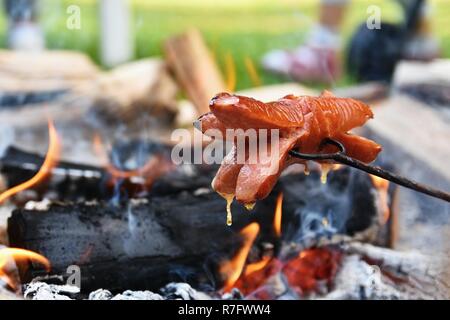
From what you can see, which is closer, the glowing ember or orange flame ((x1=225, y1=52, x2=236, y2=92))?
the glowing ember

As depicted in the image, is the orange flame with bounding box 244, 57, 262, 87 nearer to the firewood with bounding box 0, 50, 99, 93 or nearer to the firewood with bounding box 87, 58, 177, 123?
the firewood with bounding box 87, 58, 177, 123

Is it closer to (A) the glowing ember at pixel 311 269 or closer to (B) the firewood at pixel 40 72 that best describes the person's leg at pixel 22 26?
(B) the firewood at pixel 40 72

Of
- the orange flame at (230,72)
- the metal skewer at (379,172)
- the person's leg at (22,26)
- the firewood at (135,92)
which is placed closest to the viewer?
the metal skewer at (379,172)

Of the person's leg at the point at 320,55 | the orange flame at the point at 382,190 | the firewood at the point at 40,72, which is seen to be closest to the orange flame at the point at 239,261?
the orange flame at the point at 382,190

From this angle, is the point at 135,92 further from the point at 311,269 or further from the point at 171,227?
the point at 311,269

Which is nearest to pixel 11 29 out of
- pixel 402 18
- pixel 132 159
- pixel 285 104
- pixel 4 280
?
pixel 132 159

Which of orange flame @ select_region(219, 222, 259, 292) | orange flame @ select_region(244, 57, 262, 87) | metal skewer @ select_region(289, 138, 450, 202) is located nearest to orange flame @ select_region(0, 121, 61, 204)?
orange flame @ select_region(219, 222, 259, 292)
